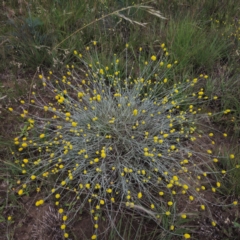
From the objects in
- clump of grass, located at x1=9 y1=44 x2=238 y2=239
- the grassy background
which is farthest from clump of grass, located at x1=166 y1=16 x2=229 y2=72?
clump of grass, located at x1=9 y1=44 x2=238 y2=239

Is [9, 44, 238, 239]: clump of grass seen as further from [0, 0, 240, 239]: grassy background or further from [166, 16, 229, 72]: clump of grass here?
[166, 16, 229, 72]: clump of grass

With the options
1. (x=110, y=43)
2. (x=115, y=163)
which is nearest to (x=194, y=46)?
(x=110, y=43)

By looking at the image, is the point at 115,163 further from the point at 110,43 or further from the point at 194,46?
the point at 194,46

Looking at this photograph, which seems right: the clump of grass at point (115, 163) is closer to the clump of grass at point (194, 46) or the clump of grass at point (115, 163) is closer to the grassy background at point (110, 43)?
the grassy background at point (110, 43)

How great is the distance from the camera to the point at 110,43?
8.42 feet

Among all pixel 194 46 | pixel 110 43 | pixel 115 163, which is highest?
pixel 110 43

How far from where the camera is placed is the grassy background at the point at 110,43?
233 centimetres

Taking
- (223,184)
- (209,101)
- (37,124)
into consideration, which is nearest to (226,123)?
(209,101)

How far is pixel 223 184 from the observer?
1915mm

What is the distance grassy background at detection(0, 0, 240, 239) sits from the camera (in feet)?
7.63

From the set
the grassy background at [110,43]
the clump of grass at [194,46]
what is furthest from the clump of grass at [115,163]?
the clump of grass at [194,46]

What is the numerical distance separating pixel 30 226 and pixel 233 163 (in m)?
1.45

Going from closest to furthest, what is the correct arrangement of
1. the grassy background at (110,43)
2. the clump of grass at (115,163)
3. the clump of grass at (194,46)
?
the clump of grass at (115,163), the grassy background at (110,43), the clump of grass at (194,46)

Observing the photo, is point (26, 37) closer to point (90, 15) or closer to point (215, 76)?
point (90, 15)
